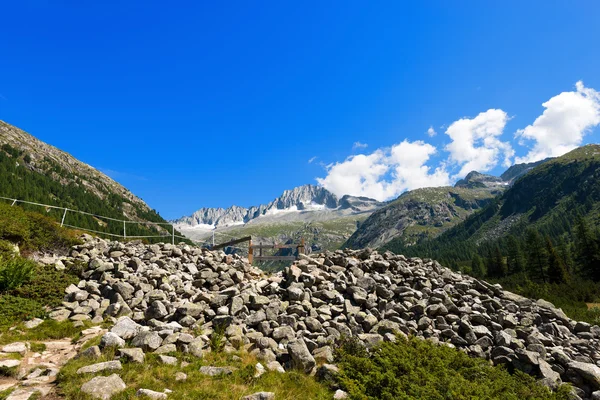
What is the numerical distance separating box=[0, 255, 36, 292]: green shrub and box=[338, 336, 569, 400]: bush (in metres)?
14.3

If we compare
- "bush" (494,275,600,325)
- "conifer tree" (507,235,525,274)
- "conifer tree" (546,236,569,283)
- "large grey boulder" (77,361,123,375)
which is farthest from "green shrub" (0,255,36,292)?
"conifer tree" (507,235,525,274)

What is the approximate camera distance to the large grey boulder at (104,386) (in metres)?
7.39

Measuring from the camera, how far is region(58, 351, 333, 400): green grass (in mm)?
7968

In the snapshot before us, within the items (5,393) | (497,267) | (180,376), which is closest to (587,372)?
(180,376)

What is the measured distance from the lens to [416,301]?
16.1 m

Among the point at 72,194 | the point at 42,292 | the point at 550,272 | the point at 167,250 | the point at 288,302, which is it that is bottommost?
the point at 550,272

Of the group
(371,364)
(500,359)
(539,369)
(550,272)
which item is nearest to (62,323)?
(371,364)

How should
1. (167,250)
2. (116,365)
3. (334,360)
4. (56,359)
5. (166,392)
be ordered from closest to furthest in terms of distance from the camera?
(166,392), (116,365), (56,359), (334,360), (167,250)

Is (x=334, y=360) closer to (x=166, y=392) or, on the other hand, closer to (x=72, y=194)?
(x=166, y=392)

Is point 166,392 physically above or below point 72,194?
below

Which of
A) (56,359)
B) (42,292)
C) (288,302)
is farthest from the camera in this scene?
(288,302)

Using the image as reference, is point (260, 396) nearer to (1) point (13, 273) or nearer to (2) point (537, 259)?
(1) point (13, 273)

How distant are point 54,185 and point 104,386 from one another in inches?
6239

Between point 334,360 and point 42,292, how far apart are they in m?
13.2
